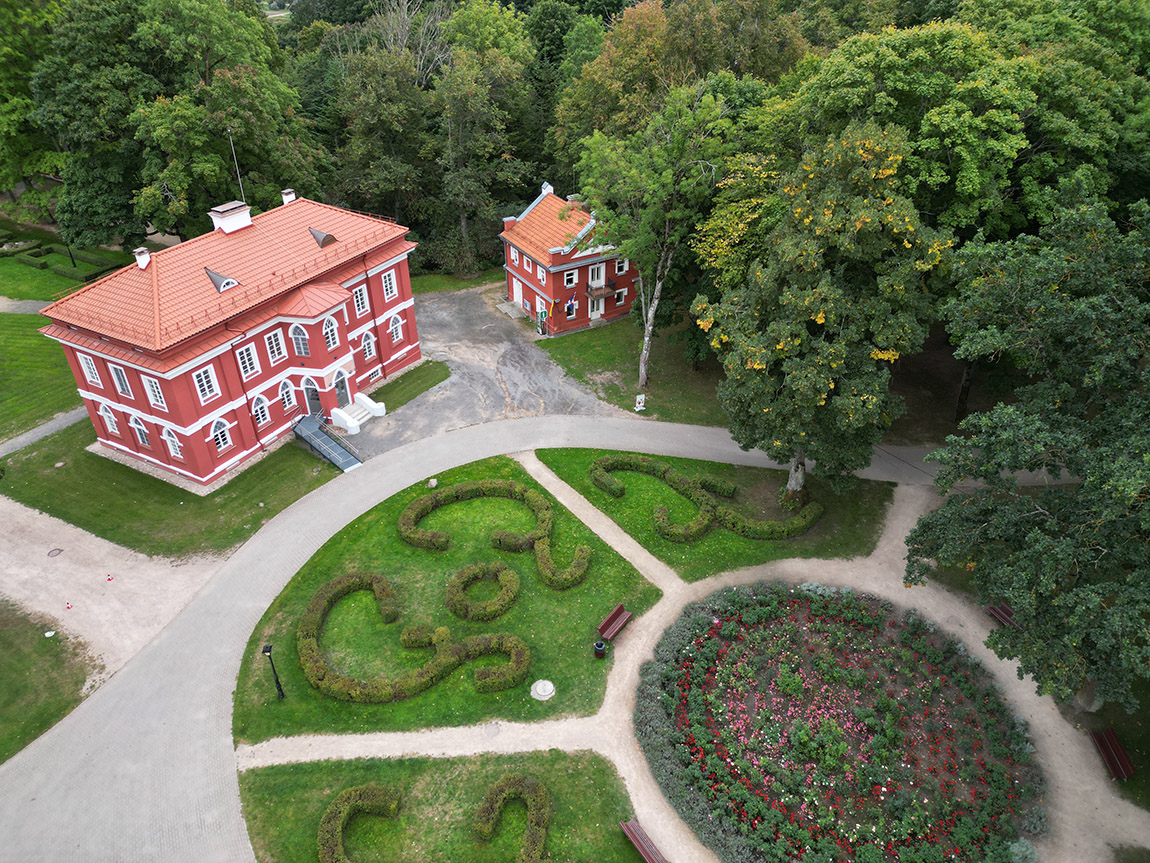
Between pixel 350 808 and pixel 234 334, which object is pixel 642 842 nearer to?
pixel 350 808

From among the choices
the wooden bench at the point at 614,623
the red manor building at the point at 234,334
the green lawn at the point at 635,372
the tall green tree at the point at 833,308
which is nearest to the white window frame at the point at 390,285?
the red manor building at the point at 234,334

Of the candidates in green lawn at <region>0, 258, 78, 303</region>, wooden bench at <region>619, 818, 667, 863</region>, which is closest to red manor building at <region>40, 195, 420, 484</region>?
green lawn at <region>0, 258, 78, 303</region>

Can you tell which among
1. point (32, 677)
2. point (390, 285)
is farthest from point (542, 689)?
point (390, 285)

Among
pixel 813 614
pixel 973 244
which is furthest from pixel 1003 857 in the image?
pixel 973 244

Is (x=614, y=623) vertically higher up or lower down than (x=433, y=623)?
higher up

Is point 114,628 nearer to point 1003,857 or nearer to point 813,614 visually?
point 813,614
